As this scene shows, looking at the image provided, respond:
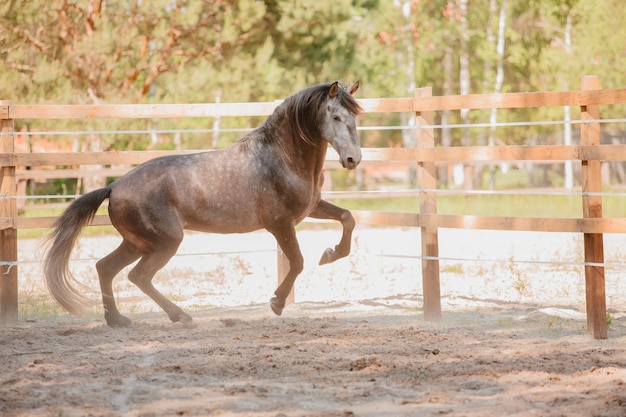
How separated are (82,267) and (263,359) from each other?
5.41 meters

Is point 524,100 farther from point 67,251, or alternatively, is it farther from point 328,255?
point 67,251

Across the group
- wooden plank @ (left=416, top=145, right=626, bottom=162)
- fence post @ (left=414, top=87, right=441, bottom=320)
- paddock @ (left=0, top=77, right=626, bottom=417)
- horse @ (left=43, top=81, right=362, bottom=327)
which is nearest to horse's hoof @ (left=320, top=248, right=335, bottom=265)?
horse @ (left=43, top=81, right=362, bottom=327)

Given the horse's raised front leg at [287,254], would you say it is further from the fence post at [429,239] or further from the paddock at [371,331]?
the fence post at [429,239]

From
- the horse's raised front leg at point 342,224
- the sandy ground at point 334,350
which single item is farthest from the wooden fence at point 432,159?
the horse's raised front leg at point 342,224

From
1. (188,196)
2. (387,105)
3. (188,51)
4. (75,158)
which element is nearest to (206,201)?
(188,196)

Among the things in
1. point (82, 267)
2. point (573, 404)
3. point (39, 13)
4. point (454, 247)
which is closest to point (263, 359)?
point (573, 404)

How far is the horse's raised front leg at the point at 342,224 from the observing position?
6633mm

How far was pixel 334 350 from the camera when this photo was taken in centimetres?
541

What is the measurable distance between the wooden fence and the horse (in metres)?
0.51

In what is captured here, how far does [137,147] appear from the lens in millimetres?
19391

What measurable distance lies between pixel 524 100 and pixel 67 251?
11.4ft

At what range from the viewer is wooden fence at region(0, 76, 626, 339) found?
5.78 meters

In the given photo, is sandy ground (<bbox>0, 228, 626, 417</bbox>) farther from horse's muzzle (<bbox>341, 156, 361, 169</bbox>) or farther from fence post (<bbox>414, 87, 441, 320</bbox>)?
horse's muzzle (<bbox>341, 156, 361, 169</bbox>)

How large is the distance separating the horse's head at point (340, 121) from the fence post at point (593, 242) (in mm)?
1543
